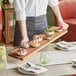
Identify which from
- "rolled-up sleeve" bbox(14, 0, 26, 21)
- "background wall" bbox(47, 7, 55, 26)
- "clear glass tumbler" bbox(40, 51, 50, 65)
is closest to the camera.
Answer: "clear glass tumbler" bbox(40, 51, 50, 65)

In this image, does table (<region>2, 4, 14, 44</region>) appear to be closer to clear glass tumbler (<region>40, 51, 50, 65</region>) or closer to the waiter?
the waiter

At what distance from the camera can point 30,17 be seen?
7.48 feet

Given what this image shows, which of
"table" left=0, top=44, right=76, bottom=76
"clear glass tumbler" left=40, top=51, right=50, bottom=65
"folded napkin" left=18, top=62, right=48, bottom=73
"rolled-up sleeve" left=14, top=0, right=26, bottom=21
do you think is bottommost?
"table" left=0, top=44, right=76, bottom=76

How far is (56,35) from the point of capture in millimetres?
2258

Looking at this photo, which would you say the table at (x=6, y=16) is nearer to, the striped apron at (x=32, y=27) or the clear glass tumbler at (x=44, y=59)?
the striped apron at (x=32, y=27)

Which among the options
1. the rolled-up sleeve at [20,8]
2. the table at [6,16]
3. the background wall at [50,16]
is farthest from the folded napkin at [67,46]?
the background wall at [50,16]

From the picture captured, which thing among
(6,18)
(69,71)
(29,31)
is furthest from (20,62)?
(6,18)

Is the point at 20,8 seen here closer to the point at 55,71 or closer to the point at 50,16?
the point at 55,71

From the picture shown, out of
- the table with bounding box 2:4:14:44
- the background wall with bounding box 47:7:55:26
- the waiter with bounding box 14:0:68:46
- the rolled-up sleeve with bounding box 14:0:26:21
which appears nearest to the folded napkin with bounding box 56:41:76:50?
the waiter with bounding box 14:0:68:46

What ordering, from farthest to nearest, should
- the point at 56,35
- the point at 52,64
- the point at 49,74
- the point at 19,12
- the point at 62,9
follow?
1. the point at 62,9
2. the point at 56,35
3. the point at 19,12
4. the point at 52,64
5. the point at 49,74

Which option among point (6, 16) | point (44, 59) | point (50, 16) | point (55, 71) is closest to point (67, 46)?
point (44, 59)

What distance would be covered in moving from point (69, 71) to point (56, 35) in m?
0.61

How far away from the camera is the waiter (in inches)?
81.0

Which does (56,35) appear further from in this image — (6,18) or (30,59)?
(6,18)
